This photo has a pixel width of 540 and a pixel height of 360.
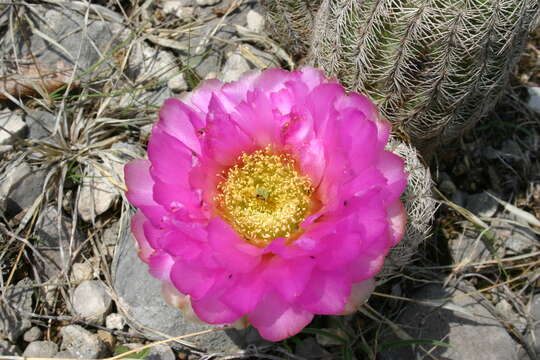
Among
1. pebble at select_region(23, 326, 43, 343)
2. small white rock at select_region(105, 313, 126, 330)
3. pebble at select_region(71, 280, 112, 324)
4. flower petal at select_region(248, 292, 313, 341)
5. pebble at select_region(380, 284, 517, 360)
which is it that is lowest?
pebble at select_region(380, 284, 517, 360)

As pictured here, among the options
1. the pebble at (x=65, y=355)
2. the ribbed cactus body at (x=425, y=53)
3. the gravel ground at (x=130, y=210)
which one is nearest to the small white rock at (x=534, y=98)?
the gravel ground at (x=130, y=210)

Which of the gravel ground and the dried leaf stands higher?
the dried leaf

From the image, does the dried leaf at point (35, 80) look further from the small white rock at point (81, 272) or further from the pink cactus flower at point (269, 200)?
the pink cactus flower at point (269, 200)

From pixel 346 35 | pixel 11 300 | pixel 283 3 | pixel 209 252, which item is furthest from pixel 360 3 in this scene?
pixel 11 300

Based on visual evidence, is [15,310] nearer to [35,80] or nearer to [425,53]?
[35,80]

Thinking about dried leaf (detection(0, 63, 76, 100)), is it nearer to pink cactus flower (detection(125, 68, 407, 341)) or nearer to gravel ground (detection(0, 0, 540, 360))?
gravel ground (detection(0, 0, 540, 360))

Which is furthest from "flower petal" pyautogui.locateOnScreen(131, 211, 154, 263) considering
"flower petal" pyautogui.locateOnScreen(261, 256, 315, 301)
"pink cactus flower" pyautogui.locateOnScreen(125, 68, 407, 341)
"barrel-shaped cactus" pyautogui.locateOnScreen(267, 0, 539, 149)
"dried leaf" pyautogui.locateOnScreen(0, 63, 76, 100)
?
"dried leaf" pyautogui.locateOnScreen(0, 63, 76, 100)
